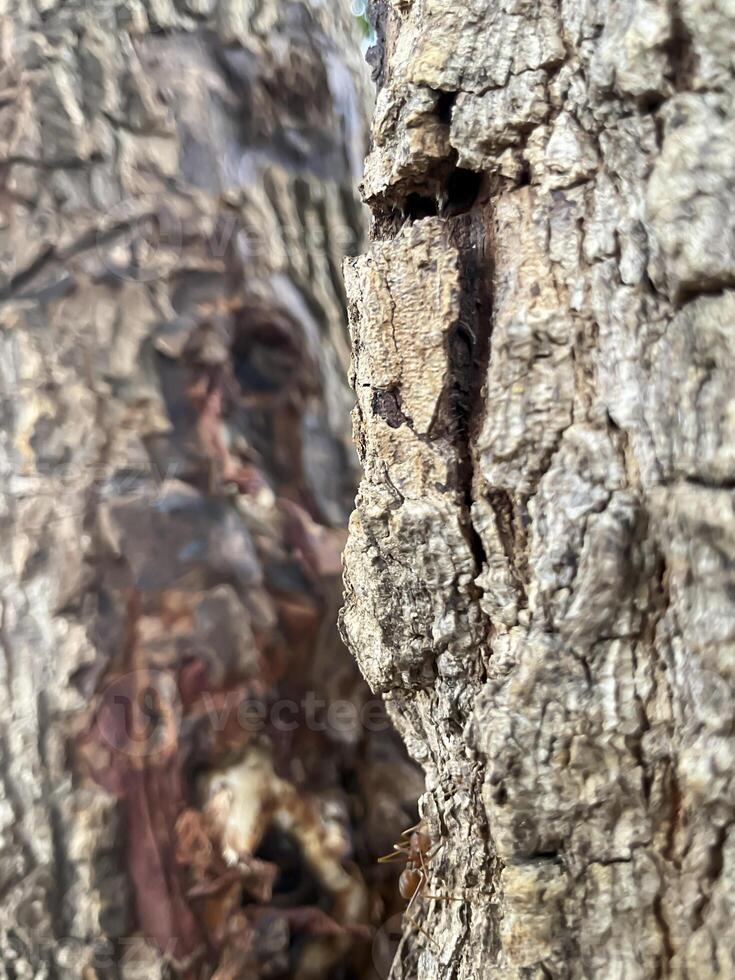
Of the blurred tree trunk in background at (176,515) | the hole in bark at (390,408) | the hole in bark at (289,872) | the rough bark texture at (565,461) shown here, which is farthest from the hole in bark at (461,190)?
the hole in bark at (289,872)

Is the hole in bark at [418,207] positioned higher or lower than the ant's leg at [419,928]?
higher

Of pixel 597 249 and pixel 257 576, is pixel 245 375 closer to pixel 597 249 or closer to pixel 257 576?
pixel 257 576

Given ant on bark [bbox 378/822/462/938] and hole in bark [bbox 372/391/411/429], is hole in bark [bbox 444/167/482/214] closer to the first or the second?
hole in bark [bbox 372/391/411/429]

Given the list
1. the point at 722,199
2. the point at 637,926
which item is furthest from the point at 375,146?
the point at 637,926

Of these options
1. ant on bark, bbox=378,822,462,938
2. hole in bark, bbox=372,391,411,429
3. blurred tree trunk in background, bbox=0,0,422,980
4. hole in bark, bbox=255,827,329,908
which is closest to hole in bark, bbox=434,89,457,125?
hole in bark, bbox=372,391,411,429

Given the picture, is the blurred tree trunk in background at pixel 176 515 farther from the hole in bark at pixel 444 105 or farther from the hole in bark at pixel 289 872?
the hole in bark at pixel 444 105

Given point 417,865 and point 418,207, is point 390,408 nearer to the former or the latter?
point 418,207

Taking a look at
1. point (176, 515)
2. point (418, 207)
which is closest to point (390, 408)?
point (418, 207)
